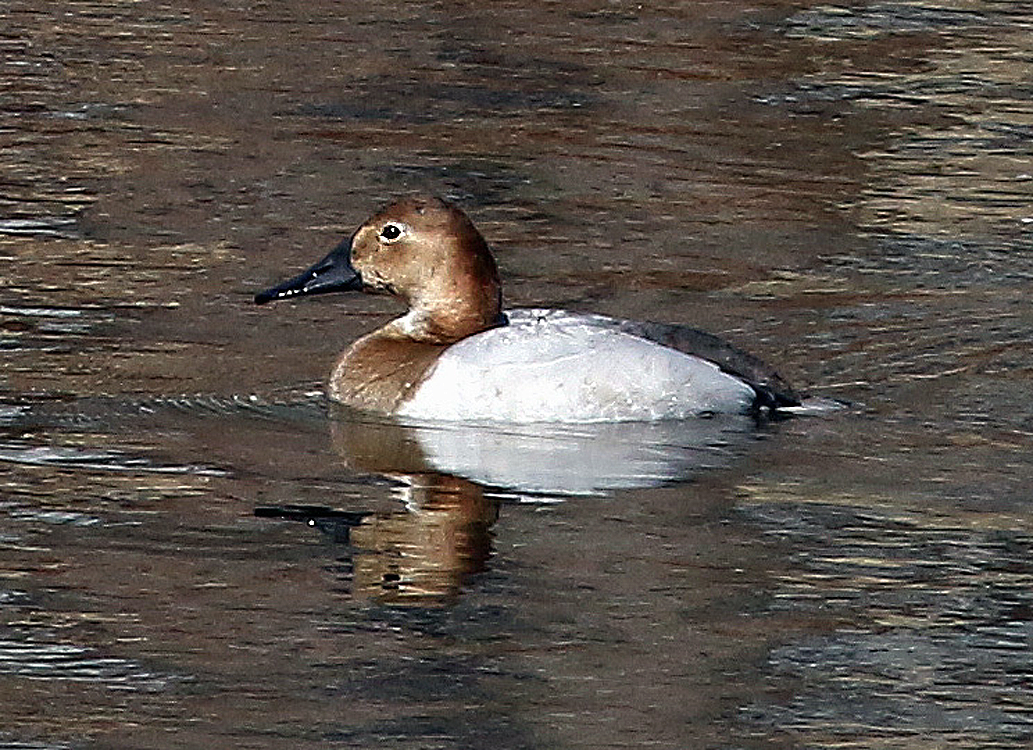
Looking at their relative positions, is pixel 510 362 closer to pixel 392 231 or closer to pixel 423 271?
pixel 423 271

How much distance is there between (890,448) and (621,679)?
2445mm

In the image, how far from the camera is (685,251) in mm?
12289

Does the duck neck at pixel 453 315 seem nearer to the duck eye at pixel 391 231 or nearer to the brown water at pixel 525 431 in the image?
the duck eye at pixel 391 231

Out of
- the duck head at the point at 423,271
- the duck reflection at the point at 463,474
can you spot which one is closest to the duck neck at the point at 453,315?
the duck head at the point at 423,271

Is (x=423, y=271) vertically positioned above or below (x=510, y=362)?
above

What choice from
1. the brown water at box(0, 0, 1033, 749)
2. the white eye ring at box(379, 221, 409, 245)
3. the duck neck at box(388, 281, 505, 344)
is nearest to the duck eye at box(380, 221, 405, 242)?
the white eye ring at box(379, 221, 409, 245)

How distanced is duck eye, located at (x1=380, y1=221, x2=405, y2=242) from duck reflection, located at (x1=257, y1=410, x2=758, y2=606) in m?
0.67

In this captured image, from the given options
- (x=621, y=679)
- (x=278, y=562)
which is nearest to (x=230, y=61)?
(x=278, y=562)

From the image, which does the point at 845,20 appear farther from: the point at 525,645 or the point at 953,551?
the point at 525,645

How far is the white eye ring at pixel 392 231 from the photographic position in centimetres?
1000

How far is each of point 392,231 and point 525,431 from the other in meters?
0.97

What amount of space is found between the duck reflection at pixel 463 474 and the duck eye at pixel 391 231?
2.19 feet

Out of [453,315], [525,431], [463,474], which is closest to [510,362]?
[525,431]

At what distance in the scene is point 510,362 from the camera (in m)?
9.55
